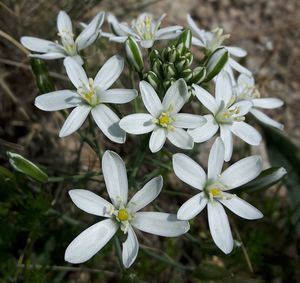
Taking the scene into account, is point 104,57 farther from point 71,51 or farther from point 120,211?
point 120,211

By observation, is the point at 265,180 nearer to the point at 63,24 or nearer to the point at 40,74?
the point at 40,74

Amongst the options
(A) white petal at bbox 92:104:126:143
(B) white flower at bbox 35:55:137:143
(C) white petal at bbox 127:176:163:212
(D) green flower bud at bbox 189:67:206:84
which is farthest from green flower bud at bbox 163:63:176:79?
(C) white petal at bbox 127:176:163:212

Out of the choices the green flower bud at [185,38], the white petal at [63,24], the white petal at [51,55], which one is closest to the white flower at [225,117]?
the green flower bud at [185,38]

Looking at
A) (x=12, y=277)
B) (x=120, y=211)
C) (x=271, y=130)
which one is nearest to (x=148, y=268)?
(x=12, y=277)

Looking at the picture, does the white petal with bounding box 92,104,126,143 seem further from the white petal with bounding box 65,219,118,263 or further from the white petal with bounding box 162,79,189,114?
the white petal with bounding box 65,219,118,263

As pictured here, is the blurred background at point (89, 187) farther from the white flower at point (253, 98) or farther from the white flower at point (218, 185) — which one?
the white flower at point (253, 98)

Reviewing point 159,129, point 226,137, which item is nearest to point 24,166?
point 159,129

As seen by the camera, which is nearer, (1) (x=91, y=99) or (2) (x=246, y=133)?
(1) (x=91, y=99)
